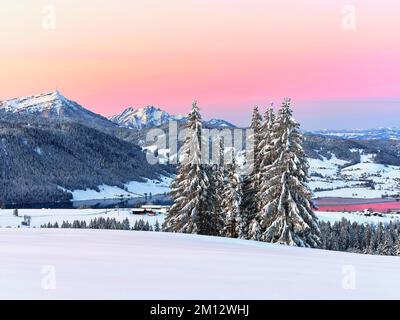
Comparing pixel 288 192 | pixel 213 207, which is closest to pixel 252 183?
pixel 213 207

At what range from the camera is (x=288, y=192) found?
1257 inches

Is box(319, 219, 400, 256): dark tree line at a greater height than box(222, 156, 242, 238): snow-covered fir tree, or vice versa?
box(222, 156, 242, 238): snow-covered fir tree

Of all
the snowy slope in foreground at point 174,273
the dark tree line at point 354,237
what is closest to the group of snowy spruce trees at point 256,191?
the snowy slope in foreground at point 174,273

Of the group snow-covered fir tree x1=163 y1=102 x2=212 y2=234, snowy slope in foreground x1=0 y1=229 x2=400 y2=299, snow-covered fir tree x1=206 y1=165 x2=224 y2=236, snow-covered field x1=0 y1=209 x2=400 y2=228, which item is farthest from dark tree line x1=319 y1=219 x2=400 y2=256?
snowy slope in foreground x1=0 y1=229 x2=400 y2=299

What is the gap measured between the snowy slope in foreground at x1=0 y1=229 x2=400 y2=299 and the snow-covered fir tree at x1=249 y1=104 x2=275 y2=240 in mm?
21583

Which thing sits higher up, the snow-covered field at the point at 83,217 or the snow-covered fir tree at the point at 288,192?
the snow-covered fir tree at the point at 288,192

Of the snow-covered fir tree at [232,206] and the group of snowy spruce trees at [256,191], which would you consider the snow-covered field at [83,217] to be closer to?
the snow-covered fir tree at [232,206]

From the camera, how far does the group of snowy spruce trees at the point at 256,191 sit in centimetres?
3194

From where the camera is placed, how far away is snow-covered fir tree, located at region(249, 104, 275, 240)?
34.6m

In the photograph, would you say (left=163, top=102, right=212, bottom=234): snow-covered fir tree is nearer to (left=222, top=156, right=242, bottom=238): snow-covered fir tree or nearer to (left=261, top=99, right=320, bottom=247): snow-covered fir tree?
(left=222, top=156, right=242, bottom=238): snow-covered fir tree

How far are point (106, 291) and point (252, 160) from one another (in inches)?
1239
